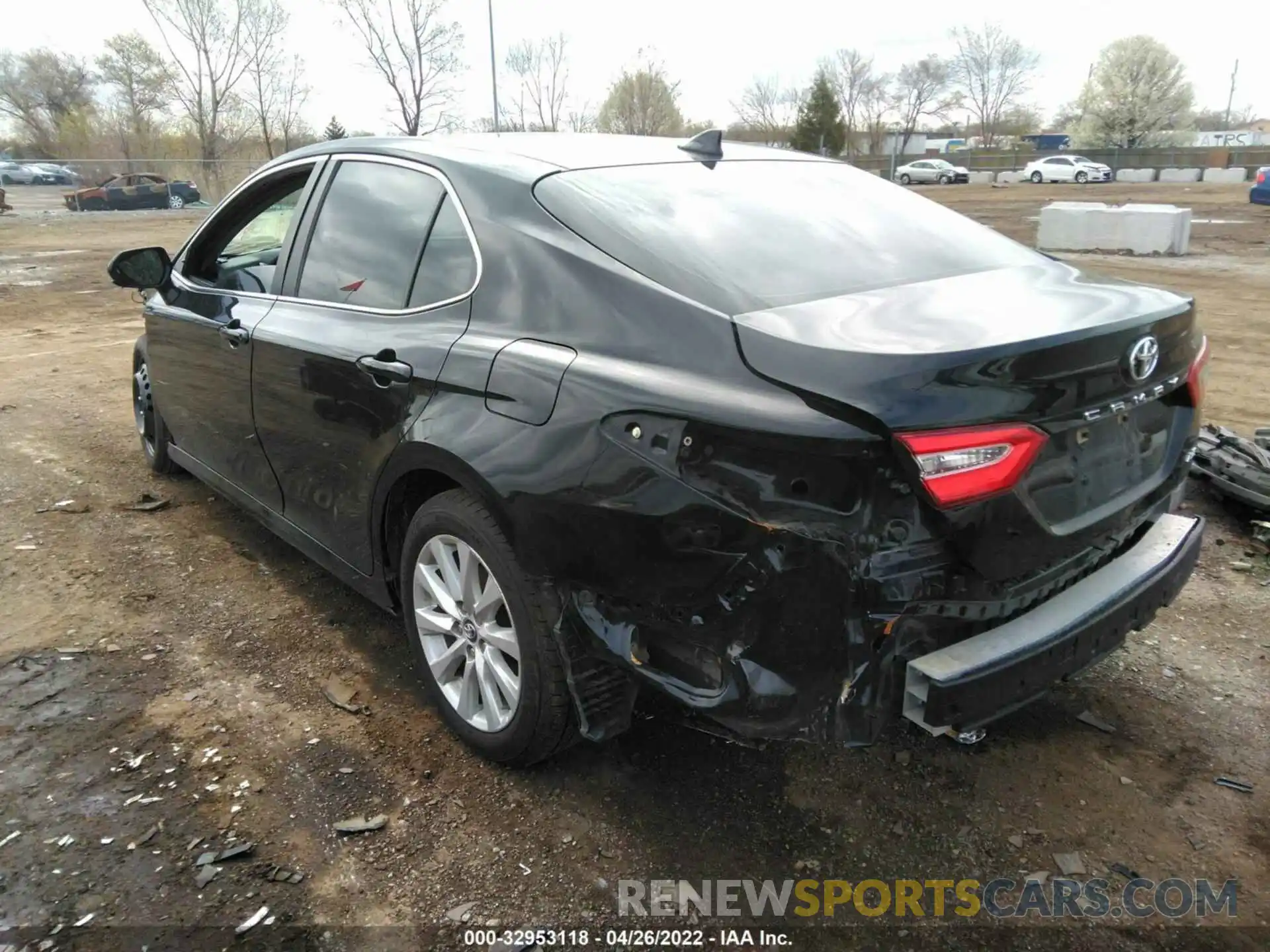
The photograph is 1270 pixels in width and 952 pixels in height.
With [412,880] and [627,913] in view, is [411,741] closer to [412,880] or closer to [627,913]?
[412,880]

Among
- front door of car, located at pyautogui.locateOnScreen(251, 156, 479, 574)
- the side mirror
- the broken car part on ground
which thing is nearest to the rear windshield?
front door of car, located at pyautogui.locateOnScreen(251, 156, 479, 574)

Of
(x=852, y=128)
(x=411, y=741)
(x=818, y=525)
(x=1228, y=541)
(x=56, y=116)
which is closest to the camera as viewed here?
(x=818, y=525)

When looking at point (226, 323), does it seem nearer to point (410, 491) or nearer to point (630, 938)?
point (410, 491)

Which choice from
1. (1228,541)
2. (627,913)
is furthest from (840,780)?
(1228,541)

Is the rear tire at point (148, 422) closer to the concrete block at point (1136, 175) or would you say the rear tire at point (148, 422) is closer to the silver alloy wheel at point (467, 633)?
the silver alloy wheel at point (467, 633)

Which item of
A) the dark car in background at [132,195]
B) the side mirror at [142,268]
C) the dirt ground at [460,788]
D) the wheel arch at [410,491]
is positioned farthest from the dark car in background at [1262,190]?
the dark car in background at [132,195]

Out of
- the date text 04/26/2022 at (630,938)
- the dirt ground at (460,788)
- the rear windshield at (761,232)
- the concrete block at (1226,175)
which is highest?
the concrete block at (1226,175)

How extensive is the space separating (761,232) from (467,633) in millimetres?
1461

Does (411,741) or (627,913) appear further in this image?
(411,741)

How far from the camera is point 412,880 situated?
236cm

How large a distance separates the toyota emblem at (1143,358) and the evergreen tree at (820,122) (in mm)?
58851

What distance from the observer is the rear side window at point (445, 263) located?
276cm

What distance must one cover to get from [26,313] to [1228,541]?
13326 millimetres

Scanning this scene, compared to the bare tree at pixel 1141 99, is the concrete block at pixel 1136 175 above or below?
below
